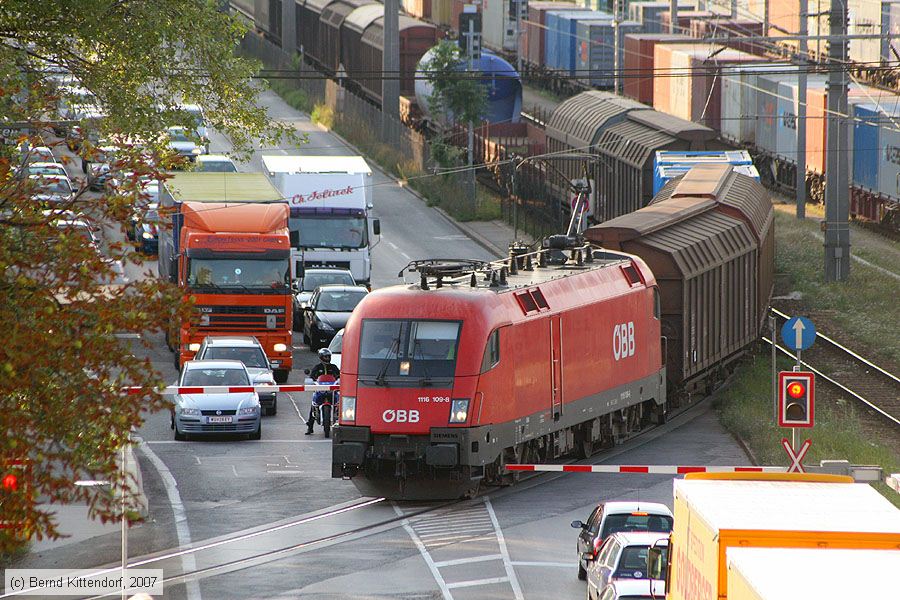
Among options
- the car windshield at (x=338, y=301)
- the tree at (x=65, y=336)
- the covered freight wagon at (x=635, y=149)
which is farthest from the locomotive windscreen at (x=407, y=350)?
the covered freight wagon at (x=635, y=149)

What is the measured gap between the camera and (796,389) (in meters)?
20.1

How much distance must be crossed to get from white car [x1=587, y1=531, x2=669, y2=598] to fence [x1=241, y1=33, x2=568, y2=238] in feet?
109

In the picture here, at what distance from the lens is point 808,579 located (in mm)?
9547

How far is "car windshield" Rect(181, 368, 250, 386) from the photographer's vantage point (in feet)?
99.1

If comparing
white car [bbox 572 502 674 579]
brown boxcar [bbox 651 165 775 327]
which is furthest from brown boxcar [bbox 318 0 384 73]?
white car [bbox 572 502 674 579]

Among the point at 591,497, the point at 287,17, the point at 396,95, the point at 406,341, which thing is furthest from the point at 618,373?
the point at 287,17

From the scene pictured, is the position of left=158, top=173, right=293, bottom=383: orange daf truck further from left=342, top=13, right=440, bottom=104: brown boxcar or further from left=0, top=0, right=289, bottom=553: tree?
left=342, top=13, right=440, bottom=104: brown boxcar

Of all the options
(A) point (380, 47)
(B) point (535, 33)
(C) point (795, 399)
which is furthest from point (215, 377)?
(B) point (535, 33)

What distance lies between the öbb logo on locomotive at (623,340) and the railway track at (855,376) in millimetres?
5064

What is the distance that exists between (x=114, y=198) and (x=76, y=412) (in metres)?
1.64

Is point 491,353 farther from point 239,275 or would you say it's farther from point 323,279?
point 323,279

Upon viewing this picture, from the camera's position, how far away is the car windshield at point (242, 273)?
35688 mm

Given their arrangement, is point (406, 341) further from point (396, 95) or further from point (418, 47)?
point (418, 47)

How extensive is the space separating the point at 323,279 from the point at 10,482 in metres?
32.3
